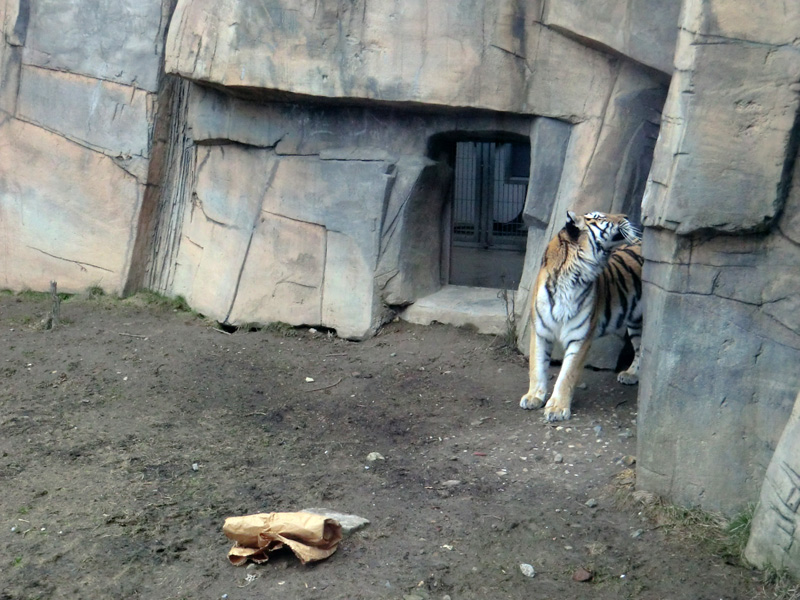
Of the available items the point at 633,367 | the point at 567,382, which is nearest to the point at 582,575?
the point at 567,382

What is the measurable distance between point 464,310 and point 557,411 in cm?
173

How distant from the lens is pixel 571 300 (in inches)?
213

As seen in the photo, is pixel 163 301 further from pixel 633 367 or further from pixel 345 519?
pixel 345 519

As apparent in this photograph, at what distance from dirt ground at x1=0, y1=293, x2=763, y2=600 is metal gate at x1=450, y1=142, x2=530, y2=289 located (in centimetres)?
330

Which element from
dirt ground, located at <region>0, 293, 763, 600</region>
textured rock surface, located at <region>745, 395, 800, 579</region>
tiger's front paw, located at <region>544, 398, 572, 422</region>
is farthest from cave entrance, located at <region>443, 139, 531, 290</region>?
textured rock surface, located at <region>745, 395, 800, 579</region>

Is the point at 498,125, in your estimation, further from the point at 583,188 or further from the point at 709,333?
the point at 709,333

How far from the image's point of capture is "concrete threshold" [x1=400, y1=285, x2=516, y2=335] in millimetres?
6531

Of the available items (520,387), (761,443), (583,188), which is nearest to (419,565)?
(761,443)

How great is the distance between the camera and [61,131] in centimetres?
764

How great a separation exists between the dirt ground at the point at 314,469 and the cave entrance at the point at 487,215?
10.8 feet

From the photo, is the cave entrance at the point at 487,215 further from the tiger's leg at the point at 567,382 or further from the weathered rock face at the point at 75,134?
the tiger's leg at the point at 567,382

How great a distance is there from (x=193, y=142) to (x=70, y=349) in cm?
209

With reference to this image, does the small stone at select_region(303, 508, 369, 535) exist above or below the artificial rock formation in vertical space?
below

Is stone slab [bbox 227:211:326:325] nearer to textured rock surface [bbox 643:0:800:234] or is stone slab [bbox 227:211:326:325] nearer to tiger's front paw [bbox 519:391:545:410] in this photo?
tiger's front paw [bbox 519:391:545:410]
